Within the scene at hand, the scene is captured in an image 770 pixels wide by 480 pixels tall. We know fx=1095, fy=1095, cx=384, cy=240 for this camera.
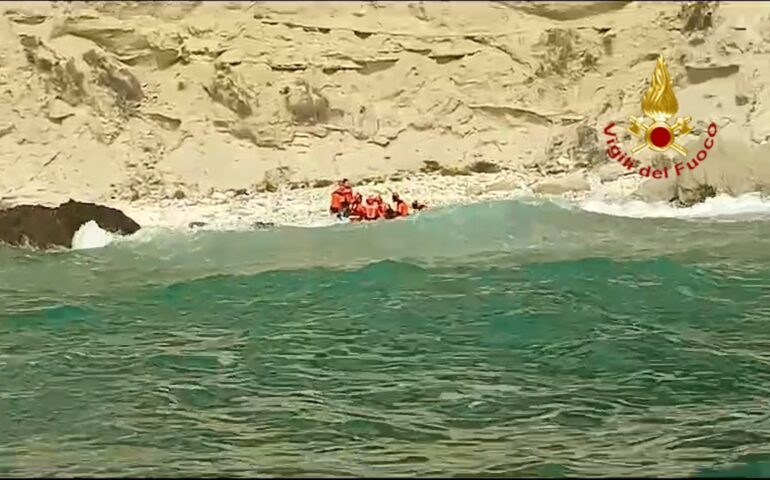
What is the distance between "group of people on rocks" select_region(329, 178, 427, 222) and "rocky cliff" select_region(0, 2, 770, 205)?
106 centimetres

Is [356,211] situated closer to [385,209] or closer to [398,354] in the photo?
[385,209]

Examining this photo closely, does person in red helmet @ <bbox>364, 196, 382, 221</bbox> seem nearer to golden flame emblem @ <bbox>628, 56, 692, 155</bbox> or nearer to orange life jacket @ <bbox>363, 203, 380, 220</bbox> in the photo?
orange life jacket @ <bbox>363, 203, 380, 220</bbox>

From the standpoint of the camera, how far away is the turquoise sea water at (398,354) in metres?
4.62

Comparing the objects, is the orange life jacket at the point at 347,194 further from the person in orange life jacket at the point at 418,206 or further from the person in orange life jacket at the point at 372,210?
the person in orange life jacket at the point at 418,206

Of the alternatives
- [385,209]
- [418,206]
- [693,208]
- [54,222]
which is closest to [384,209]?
[385,209]

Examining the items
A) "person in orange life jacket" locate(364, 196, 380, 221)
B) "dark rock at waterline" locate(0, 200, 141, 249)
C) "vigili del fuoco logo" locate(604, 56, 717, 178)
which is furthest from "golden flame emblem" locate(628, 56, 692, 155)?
"dark rock at waterline" locate(0, 200, 141, 249)

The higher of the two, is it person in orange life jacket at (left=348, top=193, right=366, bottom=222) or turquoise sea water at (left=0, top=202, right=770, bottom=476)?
person in orange life jacket at (left=348, top=193, right=366, bottom=222)

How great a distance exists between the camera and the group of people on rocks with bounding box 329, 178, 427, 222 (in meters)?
13.7

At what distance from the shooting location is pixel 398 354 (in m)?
6.90

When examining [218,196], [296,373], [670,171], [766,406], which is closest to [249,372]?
[296,373]

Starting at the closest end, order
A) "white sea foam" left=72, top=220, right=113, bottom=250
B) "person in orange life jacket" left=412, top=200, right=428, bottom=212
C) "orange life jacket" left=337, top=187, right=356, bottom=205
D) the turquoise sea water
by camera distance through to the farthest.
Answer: the turquoise sea water
"white sea foam" left=72, top=220, right=113, bottom=250
"orange life jacket" left=337, top=187, right=356, bottom=205
"person in orange life jacket" left=412, top=200, right=428, bottom=212

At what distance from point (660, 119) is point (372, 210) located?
4.47m

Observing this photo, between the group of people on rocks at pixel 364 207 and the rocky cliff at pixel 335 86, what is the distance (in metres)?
1.06

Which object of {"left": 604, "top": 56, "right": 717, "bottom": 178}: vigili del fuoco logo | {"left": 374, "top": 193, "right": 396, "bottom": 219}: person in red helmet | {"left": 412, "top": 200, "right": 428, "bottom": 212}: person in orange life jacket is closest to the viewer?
{"left": 374, "top": 193, "right": 396, "bottom": 219}: person in red helmet
